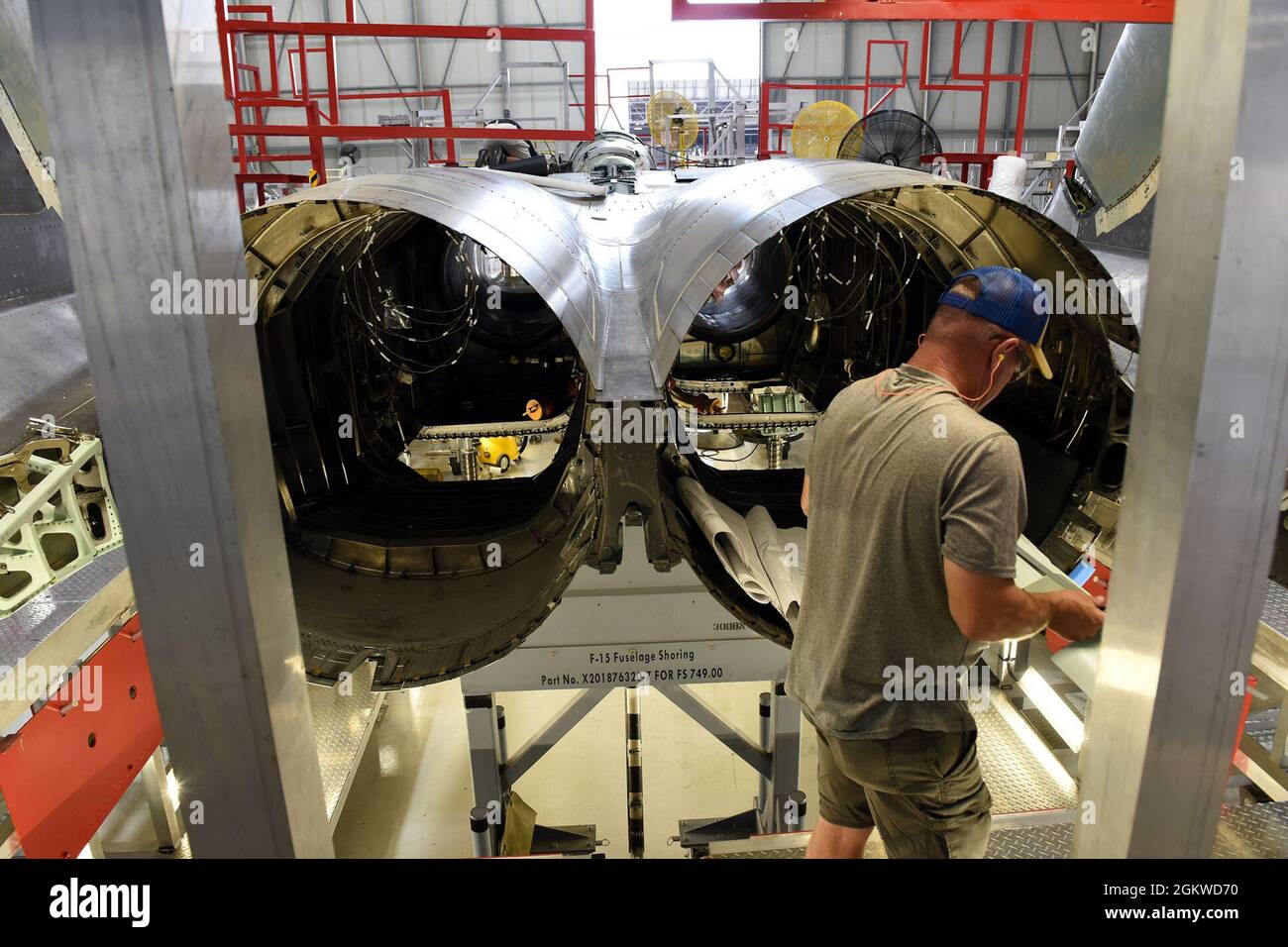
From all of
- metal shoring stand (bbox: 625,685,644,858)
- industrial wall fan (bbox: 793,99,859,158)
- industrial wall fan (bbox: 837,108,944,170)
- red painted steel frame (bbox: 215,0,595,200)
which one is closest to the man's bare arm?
metal shoring stand (bbox: 625,685,644,858)

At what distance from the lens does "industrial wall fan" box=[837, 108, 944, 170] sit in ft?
26.4

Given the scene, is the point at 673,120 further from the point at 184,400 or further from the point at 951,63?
the point at 951,63

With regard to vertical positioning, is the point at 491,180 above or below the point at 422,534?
above

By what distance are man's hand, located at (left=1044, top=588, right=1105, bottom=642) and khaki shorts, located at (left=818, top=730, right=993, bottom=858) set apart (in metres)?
0.36

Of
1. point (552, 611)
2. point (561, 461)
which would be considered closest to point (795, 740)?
point (552, 611)

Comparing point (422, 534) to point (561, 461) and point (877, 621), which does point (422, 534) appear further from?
point (877, 621)

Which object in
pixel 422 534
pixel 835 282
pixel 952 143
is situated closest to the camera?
pixel 422 534

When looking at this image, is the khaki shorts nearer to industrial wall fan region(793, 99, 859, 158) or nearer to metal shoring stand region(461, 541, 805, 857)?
metal shoring stand region(461, 541, 805, 857)

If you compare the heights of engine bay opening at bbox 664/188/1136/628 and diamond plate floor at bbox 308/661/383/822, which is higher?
engine bay opening at bbox 664/188/1136/628

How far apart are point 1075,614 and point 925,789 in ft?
1.78

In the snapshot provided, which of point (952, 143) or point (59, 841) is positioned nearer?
point (59, 841)

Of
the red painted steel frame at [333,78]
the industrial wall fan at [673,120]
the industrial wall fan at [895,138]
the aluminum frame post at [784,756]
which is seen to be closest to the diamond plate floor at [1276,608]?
the aluminum frame post at [784,756]

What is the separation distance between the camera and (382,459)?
17.2ft
